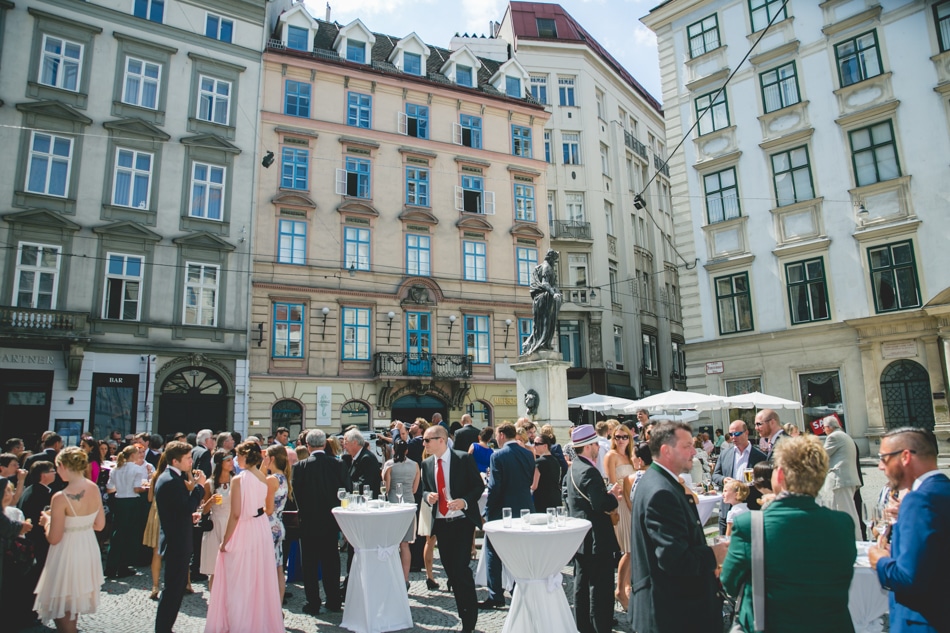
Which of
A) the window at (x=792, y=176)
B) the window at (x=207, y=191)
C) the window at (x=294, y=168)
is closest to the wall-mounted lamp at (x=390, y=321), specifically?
the window at (x=294, y=168)

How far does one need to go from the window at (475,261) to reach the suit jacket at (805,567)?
2515 centimetres

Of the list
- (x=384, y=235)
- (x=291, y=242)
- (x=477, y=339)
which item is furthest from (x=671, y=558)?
(x=477, y=339)

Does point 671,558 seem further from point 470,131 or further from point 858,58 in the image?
point 470,131

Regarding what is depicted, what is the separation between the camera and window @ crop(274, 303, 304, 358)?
24188 millimetres

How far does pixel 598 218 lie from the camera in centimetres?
3447

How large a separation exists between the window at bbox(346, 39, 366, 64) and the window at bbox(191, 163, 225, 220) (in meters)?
8.42

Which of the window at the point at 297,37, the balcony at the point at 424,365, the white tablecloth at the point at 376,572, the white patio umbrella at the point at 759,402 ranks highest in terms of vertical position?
the window at the point at 297,37

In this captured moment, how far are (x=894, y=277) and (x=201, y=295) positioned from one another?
74.9 feet

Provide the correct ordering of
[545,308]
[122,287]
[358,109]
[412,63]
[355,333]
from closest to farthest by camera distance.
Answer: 1. [545,308]
2. [122,287]
3. [355,333]
4. [358,109]
5. [412,63]

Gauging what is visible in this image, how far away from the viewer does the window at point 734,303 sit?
69.8 feet

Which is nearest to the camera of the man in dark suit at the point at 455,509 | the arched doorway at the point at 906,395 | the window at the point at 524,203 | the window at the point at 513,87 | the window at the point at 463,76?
the man in dark suit at the point at 455,509

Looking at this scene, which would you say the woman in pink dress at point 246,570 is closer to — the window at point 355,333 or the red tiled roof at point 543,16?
the window at point 355,333

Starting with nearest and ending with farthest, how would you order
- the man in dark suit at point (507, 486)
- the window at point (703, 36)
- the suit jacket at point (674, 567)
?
the suit jacket at point (674, 567)
the man in dark suit at point (507, 486)
the window at point (703, 36)

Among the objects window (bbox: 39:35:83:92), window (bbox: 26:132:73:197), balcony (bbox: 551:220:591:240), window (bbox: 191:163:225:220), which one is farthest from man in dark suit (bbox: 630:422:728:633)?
balcony (bbox: 551:220:591:240)
